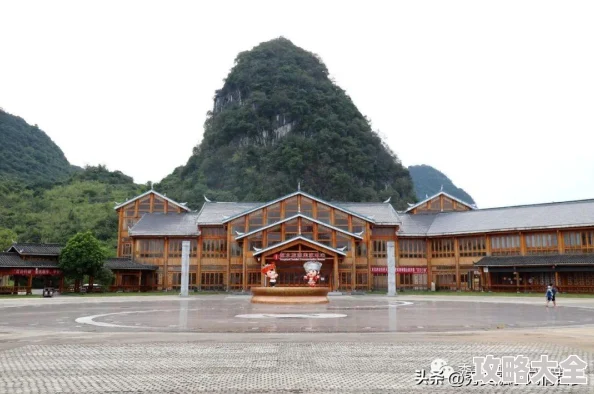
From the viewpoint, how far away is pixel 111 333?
47.2 ft

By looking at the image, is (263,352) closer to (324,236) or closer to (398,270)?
(324,236)

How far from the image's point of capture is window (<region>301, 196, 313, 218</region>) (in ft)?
173

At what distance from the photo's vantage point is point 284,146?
103312mm

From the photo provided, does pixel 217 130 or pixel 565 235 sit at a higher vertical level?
pixel 217 130

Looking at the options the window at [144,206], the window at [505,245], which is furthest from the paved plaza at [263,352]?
the window at [144,206]

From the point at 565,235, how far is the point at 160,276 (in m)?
40.8

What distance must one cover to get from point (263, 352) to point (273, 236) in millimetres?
38572

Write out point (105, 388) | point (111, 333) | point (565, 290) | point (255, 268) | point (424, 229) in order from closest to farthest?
point (105, 388)
point (111, 333)
point (565, 290)
point (255, 268)
point (424, 229)

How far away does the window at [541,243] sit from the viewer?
46062 millimetres

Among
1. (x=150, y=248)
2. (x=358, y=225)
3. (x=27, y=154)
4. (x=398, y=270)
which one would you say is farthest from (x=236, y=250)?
(x=27, y=154)

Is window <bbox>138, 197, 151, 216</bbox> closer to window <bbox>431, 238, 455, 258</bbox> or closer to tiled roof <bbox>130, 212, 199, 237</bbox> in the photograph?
tiled roof <bbox>130, 212, 199, 237</bbox>

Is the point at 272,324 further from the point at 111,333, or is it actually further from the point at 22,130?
the point at 22,130

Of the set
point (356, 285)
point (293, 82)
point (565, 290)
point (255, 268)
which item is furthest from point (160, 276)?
point (293, 82)

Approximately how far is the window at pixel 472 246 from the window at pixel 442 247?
0.99 metres
